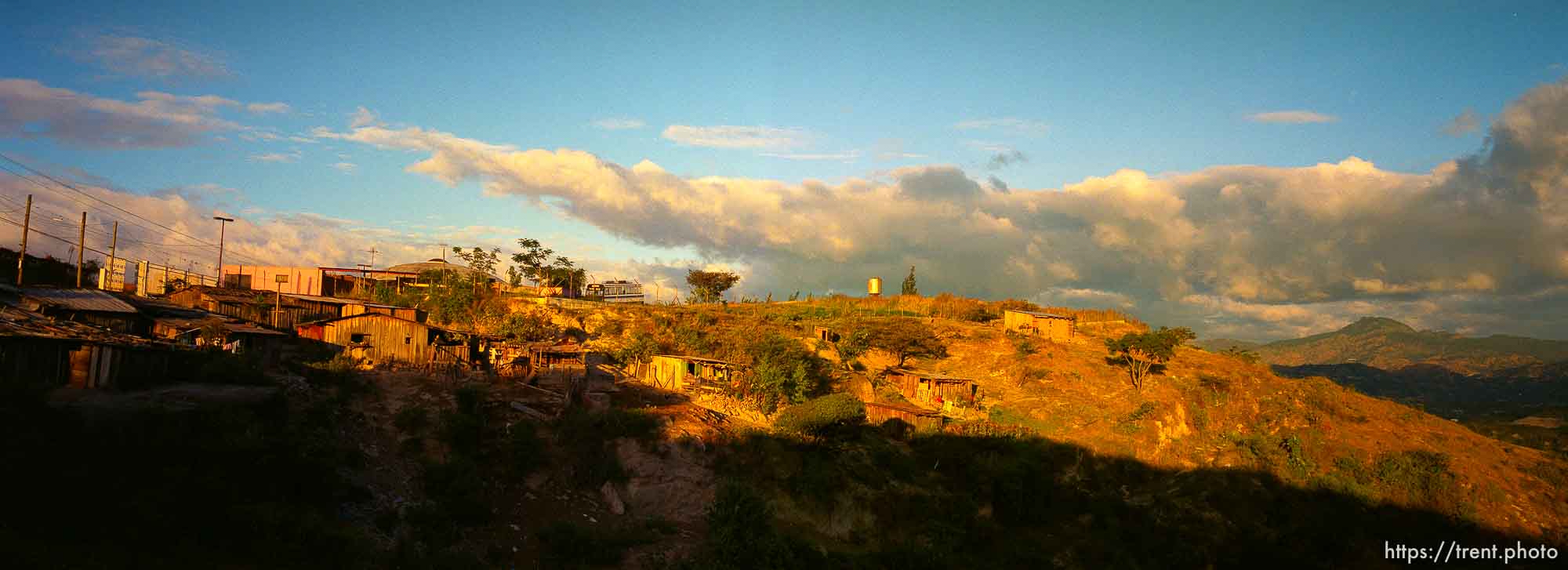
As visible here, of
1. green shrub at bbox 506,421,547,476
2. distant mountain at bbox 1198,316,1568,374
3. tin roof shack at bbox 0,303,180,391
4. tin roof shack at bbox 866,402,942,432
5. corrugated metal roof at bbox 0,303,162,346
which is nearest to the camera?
tin roof shack at bbox 0,303,180,391

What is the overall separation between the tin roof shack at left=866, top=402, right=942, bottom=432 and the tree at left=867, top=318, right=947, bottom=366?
11.0 metres

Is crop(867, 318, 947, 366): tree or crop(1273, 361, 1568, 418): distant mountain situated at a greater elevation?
crop(867, 318, 947, 366): tree

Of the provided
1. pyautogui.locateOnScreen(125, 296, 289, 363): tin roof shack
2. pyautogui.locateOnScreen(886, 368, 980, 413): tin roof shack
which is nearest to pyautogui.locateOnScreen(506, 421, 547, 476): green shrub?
pyautogui.locateOnScreen(125, 296, 289, 363): tin roof shack

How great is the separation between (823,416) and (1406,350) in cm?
13190

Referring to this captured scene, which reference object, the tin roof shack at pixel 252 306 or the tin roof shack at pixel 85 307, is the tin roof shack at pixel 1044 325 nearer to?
the tin roof shack at pixel 252 306

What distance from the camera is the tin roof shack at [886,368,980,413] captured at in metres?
40.7

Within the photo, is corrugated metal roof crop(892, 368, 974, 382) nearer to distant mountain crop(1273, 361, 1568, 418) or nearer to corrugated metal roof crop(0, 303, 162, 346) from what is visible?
corrugated metal roof crop(0, 303, 162, 346)

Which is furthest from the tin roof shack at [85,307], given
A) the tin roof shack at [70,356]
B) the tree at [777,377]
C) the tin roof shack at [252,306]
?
the tree at [777,377]

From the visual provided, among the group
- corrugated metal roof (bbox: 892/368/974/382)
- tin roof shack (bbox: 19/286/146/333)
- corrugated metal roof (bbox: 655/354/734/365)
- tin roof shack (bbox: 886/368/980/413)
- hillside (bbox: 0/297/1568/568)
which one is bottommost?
hillside (bbox: 0/297/1568/568)

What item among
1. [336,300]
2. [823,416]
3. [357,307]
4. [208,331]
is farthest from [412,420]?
[336,300]

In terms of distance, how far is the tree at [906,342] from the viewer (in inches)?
1858

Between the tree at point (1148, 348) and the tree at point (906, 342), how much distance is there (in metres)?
10.8

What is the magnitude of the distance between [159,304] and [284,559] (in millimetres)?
24980

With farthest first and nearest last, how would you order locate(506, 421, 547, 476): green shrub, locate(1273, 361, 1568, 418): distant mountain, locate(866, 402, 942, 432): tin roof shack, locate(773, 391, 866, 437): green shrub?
locate(1273, 361, 1568, 418): distant mountain < locate(866, 402, 942, 432): tin roof shack < locate(773, 391, 866, 437): green shrub < locate(506, 421, 547, 476): green shrub
